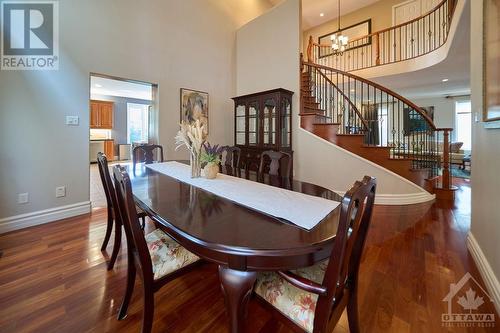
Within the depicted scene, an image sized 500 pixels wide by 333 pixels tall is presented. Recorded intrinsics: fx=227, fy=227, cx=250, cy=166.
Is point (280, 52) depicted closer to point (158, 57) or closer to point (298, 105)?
point (298, 105)

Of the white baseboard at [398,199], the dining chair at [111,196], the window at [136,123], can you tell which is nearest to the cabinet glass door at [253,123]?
the white baseboard at [398,199]

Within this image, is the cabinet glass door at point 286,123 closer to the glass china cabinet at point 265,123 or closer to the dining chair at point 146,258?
the glass china cabinet at point 265,123

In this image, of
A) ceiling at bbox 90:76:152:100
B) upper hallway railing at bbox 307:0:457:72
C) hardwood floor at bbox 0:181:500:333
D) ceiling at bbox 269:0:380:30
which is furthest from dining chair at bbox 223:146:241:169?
ceiling at bbox 269:0:380:30

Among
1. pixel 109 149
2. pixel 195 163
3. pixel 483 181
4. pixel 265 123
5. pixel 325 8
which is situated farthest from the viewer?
pixel 109 149

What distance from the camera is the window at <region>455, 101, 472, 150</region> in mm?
7770

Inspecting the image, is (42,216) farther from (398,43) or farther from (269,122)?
(398,43)

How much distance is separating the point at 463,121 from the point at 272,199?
9994 mm

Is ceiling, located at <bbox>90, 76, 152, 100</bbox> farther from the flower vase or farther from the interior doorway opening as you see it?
the flower vase

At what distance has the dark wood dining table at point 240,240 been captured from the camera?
835 mm

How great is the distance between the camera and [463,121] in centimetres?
794

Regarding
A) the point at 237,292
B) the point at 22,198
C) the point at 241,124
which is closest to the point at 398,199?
the point at 241,124

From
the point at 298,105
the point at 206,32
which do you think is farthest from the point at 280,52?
the point at 206,32

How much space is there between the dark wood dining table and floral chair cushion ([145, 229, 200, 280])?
0.82ft

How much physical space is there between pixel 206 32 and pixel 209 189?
405 centimetres
